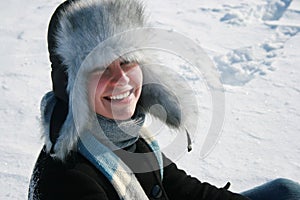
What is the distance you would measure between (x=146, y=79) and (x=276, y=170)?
39.1 inches

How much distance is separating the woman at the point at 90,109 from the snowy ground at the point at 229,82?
0.79 m

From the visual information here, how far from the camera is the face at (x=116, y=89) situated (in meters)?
0.94

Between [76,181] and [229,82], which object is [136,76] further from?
[229,82]

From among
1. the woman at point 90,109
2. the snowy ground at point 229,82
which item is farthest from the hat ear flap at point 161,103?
the snowy ground at point 229,82

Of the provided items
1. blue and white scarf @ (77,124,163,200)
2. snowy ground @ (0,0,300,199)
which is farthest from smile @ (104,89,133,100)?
snowy ground @ (0,0,300,199)

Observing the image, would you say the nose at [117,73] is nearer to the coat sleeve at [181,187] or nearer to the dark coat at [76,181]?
the dark coat at [76,181]

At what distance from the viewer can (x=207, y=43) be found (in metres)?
3.06

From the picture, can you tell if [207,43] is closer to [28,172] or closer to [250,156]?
[250,156]

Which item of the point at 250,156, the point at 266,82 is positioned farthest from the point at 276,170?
the point at 266,82

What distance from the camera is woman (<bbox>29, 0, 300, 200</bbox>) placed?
91 cm

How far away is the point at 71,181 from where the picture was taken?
2.97ft

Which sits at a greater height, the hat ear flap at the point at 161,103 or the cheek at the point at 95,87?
the cheek at the point at 95,87

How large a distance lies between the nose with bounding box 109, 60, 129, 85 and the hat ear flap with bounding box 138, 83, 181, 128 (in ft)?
0.62

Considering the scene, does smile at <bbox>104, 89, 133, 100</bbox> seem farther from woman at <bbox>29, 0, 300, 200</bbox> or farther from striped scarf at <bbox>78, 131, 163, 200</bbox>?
striped scarf at <bbox>78, 131, 163, 200</bbox>
